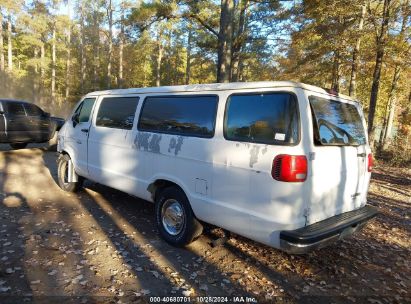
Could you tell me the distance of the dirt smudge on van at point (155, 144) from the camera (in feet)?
14.7

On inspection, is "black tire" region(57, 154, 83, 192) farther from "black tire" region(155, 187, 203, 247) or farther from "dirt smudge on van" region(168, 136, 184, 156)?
"dirt smudge on van" region(168, 136, 184, 156)

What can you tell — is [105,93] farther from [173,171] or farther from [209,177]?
[209,177]

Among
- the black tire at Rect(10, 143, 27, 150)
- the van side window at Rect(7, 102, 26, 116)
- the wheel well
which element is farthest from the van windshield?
the black tire at Rect(10, 143, 27, 150)

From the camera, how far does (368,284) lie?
384cm

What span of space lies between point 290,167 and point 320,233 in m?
0.76

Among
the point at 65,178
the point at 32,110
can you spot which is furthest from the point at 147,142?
the point at 32,110

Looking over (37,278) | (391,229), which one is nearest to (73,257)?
(37,278)

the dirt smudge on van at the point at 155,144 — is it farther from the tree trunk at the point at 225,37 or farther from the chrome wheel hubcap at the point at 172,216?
the tree trunk at the point at 225,37

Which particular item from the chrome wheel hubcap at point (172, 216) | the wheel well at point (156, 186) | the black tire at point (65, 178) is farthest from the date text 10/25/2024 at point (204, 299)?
the black tire at point (65, 178)

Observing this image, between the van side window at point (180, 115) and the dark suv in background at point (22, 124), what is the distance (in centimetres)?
784

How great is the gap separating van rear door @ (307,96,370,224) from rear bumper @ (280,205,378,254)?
3.3 inches

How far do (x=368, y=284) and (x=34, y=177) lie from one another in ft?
24.4

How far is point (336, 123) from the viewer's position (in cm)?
378

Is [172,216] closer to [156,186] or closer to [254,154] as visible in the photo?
[156,186]
